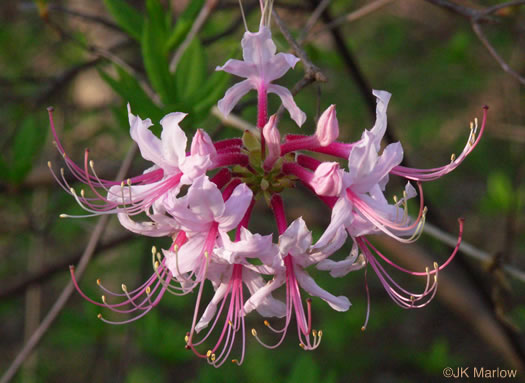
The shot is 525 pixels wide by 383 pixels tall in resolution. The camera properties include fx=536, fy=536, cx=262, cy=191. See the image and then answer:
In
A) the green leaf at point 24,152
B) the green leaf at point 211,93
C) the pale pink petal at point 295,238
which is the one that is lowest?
the green leaf at point 24,152

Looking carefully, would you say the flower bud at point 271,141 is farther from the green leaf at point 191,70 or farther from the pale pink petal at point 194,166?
the green leaf at point 191,70

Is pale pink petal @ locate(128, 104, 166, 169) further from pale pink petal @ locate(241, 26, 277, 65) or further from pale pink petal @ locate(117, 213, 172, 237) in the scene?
pale pink petal @ locate(241, 26, 277, 65)

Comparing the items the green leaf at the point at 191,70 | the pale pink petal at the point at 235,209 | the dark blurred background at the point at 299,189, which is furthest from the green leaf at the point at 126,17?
the pale pink petal at the point at 235,209

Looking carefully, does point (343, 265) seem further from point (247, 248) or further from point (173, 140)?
point (173, 140)

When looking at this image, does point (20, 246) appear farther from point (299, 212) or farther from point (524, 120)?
point (524, 120)

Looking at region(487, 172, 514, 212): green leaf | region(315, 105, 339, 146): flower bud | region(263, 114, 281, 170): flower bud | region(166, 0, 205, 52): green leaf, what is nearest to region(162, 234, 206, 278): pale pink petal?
region(263, 114, 281, 170): flower bud

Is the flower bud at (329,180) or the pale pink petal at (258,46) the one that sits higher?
the pale pink petal at (258,46)

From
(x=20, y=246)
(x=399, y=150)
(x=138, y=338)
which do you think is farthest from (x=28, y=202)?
(x=399, y=150)
